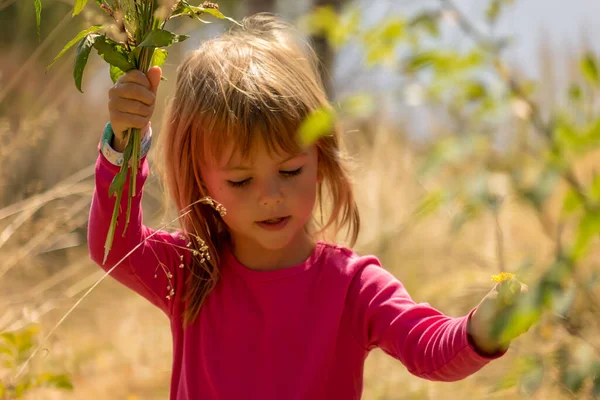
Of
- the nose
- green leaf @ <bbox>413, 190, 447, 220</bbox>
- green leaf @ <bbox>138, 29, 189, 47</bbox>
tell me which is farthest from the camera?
the nose

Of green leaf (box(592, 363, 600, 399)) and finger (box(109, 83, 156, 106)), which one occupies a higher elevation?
finger (box(109, 83, 156, 106))

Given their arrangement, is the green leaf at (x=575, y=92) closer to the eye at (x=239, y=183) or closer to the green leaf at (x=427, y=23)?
the green leaf at (x=427, y=23)

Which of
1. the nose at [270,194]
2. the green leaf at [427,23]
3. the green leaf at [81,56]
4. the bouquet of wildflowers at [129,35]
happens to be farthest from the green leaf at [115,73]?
the green leaf at [427,23]

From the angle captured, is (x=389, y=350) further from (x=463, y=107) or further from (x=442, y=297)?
(x=442, y=297)

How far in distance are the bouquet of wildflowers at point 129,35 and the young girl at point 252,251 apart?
0.24 ft

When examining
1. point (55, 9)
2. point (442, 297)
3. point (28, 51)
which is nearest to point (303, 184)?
point (442, 297)

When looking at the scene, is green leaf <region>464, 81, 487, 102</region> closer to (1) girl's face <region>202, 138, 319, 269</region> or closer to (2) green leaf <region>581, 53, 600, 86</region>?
(2) green leaf <region>581, 53, 600, 86</region>

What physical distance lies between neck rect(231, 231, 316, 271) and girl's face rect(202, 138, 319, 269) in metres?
0.08

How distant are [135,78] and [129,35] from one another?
0.29 feet

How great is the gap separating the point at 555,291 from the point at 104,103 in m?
5.06

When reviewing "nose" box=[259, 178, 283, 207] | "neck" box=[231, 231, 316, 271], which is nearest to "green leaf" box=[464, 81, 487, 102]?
"nose" box=[259, 178, 283, 207]

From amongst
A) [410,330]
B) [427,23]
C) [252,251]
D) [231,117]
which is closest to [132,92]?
[231,117]

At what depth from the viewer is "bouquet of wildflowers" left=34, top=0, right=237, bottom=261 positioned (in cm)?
168

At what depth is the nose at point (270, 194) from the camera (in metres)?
1.93
